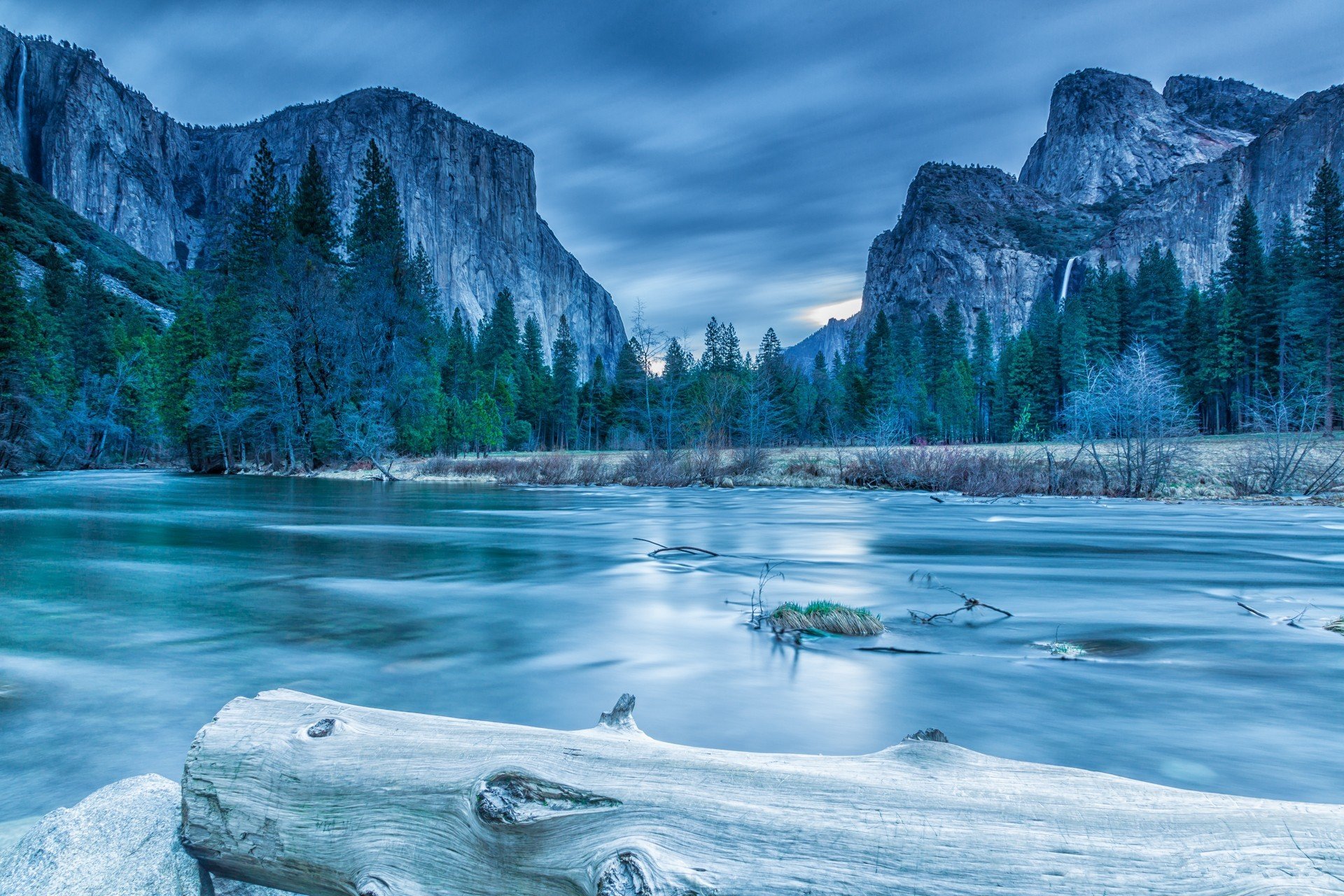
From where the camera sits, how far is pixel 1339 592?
826cm

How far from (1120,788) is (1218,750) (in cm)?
304

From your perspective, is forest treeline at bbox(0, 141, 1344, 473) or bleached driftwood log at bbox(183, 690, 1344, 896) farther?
forest treeline at bbox(0, 141, 1344, 473)

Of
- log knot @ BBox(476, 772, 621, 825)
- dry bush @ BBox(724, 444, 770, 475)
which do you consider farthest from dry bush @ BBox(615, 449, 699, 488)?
log knot @ BBox(476, 772, 621, 825)

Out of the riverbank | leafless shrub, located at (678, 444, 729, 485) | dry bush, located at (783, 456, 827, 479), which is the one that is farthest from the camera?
leafless shrub, located at (678, 444, 729, 485)

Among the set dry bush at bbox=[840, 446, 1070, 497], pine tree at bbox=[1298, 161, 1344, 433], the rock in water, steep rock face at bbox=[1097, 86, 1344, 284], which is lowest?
the rock in water

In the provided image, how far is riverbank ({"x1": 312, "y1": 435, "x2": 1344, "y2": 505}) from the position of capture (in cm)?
2195

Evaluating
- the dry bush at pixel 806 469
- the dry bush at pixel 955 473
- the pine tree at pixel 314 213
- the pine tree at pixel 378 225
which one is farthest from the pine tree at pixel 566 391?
the dry bush at pixel 955 473

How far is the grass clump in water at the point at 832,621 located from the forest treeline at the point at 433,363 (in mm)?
18985

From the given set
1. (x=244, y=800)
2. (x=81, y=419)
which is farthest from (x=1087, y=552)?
(x=81, y=419)

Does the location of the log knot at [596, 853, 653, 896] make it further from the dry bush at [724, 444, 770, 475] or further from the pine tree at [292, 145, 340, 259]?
the pine tree at [292, 145, 340, 259]

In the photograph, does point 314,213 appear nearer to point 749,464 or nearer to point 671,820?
point 749,464

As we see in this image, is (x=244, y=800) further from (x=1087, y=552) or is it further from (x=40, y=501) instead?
(x=40, y=501)

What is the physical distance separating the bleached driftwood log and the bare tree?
21760 millimetres

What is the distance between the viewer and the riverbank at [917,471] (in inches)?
864
